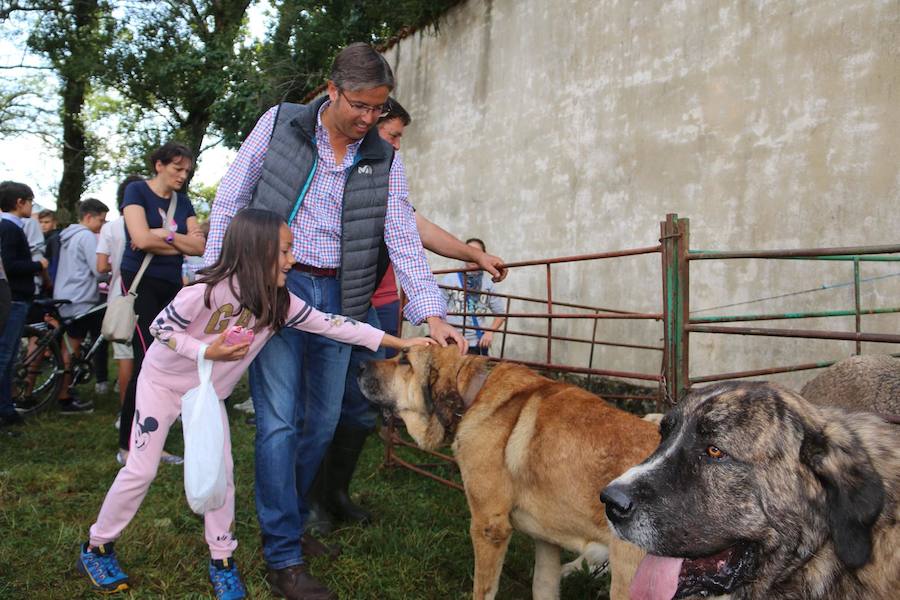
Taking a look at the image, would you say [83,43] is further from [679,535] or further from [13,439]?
[679,535]

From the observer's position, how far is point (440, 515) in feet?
14.2

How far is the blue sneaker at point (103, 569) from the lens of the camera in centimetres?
306

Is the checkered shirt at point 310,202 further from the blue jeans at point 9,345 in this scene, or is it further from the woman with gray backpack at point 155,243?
the blue jeans at point 9,345

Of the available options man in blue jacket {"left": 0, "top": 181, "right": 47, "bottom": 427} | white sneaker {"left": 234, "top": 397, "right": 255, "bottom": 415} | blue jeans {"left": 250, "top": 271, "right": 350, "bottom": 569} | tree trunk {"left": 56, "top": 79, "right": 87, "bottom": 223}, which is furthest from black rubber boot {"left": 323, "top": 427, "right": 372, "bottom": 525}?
tree trunk {"left": 56, "top": 79, "right": 87, "bottom": 223}

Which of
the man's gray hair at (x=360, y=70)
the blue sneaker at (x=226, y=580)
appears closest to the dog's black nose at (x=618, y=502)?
the blue sneaker at (x=226, y=580)

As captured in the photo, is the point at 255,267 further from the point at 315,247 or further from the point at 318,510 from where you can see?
the point at 318,510

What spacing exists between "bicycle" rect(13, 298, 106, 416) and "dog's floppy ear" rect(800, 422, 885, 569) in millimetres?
7111

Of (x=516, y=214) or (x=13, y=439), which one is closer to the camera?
(x=13, y=439)

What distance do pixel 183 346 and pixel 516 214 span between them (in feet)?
24.6

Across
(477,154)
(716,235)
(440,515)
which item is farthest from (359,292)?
(477,154)

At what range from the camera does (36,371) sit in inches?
275

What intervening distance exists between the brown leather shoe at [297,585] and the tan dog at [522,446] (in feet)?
2.30

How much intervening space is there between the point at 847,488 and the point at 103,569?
3.00 metres

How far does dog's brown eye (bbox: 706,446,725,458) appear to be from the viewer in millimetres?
1962
